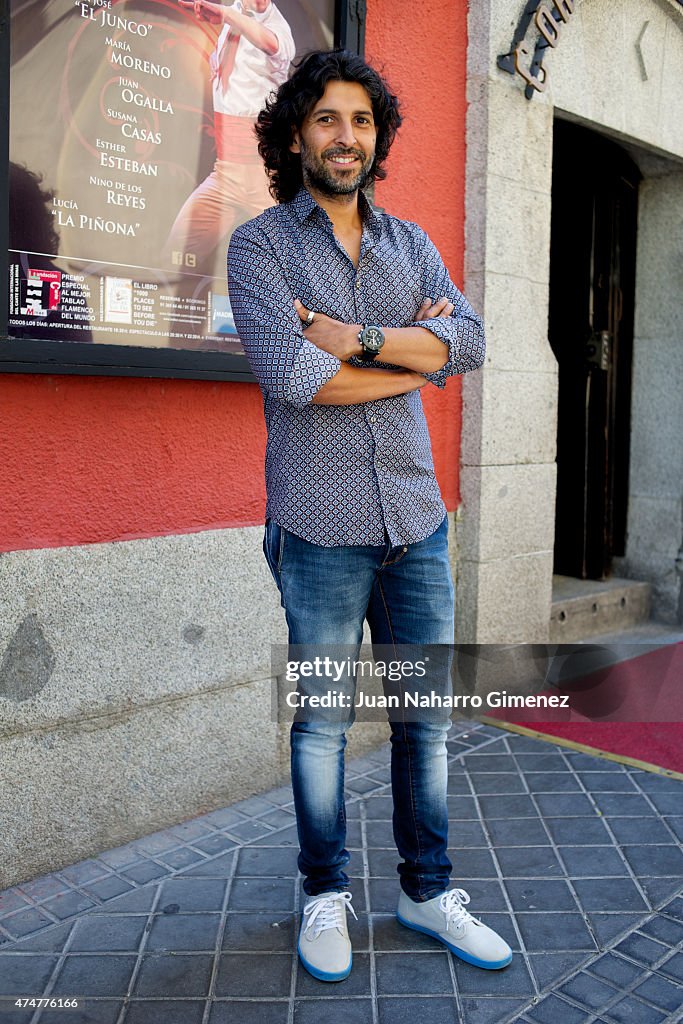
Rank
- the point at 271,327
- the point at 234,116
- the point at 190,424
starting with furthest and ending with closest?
the point at 234,116 < the point at 190,424 < the point at 271,327

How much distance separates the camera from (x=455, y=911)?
106 inches

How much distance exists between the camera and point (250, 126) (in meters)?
3.64

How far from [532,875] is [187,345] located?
2.09 meters

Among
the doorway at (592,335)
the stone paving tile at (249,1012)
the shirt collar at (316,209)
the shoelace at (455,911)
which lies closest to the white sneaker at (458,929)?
the shoelace at (455,911)

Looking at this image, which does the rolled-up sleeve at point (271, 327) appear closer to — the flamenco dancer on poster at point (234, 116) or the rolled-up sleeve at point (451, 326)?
the rolled-up sleeve at point (451, 326)

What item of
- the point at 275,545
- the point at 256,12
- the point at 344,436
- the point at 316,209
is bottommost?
the point at 275,545

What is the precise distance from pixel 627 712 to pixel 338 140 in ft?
10.5

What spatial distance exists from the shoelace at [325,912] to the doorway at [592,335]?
3872 millimetres

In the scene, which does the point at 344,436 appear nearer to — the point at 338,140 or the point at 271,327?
the point at 271,327

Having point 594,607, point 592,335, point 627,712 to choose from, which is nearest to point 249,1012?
point 627,712

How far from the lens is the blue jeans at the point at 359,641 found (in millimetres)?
2527

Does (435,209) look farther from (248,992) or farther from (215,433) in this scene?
(248,992)

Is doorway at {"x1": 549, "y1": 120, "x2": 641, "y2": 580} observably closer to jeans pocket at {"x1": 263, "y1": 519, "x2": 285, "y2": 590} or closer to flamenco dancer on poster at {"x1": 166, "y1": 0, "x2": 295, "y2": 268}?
flamenco dancer on poster at {"x1": 166, "y1": 0, "x2": 295, "y2": 268}

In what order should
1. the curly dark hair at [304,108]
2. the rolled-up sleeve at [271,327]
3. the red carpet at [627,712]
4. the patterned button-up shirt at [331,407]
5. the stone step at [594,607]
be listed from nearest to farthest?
the rolled-up sleeve at [271,327], the patterned button-up shirt at [331,407], the curly dark hair at [304,108], the red carpet at [627,712], the stone step at [594,607]
